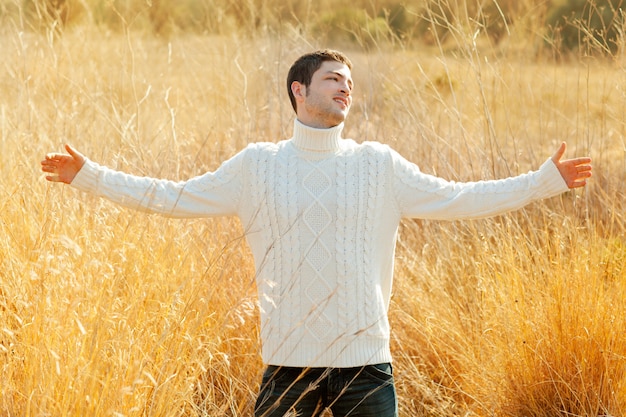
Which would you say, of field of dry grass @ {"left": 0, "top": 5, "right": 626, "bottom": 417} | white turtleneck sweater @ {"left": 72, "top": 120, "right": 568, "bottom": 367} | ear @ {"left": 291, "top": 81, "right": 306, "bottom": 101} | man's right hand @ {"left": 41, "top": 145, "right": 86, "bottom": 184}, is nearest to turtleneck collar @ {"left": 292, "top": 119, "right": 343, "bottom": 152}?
white turtleneck sweater @ {"left": 72, "top": 120, "right": 568, "bottom": 367}

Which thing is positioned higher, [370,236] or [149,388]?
[370,236]

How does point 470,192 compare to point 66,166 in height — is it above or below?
below

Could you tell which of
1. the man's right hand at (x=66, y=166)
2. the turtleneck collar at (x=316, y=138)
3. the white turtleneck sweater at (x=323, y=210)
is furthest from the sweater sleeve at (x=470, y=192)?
the man's right hand at (x=66, y=166)

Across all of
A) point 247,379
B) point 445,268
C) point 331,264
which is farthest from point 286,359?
point 445,268

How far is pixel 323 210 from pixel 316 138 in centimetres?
22

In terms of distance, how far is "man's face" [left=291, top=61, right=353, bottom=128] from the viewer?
276 centimetres

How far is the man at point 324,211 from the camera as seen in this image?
2.68 metres

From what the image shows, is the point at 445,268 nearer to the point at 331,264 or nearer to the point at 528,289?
the point at 528,289

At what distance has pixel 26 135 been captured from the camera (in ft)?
14.5

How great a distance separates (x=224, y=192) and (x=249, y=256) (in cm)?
95

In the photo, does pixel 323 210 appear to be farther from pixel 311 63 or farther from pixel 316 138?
pixel 311 63

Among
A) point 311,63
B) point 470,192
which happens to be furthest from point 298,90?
point 470,192

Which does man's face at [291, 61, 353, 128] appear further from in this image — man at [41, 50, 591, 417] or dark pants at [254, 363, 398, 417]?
dark pants at [254, 363, 398, 417]

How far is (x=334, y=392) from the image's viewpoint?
8.70ft
